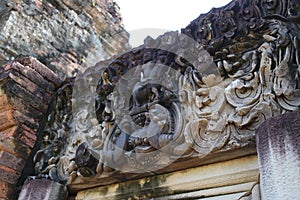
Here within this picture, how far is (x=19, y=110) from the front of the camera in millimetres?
2758

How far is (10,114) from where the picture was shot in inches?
106

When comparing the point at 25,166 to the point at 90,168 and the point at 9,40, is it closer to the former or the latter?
the point at 90,168

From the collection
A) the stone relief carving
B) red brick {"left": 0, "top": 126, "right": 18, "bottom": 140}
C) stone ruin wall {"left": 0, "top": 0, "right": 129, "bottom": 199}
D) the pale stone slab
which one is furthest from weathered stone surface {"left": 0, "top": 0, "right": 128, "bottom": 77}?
the pale stone slab

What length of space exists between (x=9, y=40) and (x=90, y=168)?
1.89 metres

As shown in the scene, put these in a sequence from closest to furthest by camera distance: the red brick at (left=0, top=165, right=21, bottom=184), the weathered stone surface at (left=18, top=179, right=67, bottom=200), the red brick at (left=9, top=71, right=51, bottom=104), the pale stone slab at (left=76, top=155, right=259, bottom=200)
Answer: the pale stone slab at (left=76, top=155, right=259, bottom=200) → the weathered stone surface at (left=18, top=179, right=67, bottom=200) → the red brick at (left=0, top=165, right=21, bottom=184) → the red brick at (left=9, top=71, right=51, bottom=104)

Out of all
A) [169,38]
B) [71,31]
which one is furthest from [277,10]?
[71,31]

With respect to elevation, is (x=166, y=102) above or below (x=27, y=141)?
above

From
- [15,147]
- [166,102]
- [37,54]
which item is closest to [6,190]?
[15,147]

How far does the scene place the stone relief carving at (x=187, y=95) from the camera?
1.79m

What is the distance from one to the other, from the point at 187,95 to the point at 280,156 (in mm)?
710

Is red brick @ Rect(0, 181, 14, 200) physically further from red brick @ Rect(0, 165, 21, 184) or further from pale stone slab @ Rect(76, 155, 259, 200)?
pale stone slab @ Rect(76, 155, 259, 200)

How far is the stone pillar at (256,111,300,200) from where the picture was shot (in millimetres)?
1459

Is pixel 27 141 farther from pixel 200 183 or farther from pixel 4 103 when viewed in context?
pixel 200 183

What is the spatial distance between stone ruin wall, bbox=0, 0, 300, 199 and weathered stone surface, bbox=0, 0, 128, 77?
0.74 metres
